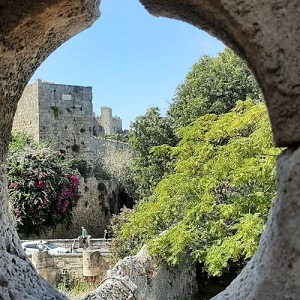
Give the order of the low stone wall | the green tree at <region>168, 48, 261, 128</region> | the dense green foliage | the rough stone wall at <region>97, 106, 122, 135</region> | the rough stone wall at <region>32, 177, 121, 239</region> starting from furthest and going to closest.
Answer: the rough stone wall at <region>97, 106, 122, 135</region> → the rough stone wall at <region>32, 177, 121, 239</region> → the green tree at <region>168, 48, 261, 128</region> → the low stone wall → the dense green foliage

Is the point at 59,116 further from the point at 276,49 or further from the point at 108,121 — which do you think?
Answer: the point at 108,121

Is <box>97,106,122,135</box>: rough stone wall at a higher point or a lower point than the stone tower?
higher

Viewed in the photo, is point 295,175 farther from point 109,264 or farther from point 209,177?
point 109,264

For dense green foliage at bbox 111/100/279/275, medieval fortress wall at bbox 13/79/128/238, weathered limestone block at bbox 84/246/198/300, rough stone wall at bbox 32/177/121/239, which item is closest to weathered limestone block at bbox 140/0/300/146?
weathered limestone block at bbox 84/246/198/300

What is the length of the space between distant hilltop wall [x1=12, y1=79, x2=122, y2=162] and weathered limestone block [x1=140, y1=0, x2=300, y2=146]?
1995cm

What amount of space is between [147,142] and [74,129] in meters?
4.47

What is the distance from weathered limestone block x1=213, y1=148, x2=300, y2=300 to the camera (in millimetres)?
1326

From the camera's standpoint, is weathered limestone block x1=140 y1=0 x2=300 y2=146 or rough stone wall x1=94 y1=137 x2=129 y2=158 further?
rough stone wall x1=94 y1=137 x2=129 y2=158

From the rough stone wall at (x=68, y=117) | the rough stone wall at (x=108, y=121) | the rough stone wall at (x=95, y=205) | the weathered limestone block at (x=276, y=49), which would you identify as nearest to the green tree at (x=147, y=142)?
the rough stone wall at (x=95, y=205)

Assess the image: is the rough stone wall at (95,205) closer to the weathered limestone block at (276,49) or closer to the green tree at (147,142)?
the green tree at (147,142)

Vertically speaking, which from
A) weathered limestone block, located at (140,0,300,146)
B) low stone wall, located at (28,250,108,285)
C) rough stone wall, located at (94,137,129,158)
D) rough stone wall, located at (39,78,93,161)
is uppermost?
rough stone wall, located at (39,78,93,161)

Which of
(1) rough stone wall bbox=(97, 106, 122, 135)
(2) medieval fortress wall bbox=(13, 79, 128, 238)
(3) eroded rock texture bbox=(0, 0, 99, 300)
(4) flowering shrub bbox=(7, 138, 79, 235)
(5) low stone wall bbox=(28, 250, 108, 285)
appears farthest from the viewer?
(1) rough stone wall bbox=(97, 106, 122, 135)

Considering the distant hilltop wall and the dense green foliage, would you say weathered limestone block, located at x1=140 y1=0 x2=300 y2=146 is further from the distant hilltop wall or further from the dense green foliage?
the distant hilltop wall

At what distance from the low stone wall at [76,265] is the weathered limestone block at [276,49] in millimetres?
11578
